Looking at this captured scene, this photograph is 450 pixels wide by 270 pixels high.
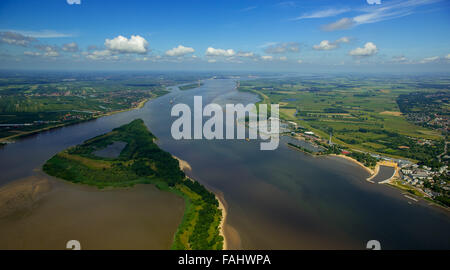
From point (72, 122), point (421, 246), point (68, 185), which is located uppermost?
point (72, 122)

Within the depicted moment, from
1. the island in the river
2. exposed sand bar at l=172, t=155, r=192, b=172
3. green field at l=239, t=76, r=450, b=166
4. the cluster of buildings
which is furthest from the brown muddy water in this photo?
green field at l=239, t=76, r=450, b=166

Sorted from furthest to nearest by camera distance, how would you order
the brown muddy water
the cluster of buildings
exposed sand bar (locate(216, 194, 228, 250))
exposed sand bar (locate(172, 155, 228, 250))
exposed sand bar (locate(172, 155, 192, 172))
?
exposed sand bar (locate(172, 155, 192, 172))
the cluster of buildings
exposed sand bar (locate(172, 155, 228, 250))
exposed sand bar (locate(216, 194, 228, 250))
the brown muddy water

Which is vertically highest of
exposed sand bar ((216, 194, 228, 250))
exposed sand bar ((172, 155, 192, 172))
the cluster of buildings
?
exposed sand bar ((172, 155, 192, 172))

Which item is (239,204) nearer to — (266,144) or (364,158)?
(266,144)

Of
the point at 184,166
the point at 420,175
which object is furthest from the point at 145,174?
the point at 420,175

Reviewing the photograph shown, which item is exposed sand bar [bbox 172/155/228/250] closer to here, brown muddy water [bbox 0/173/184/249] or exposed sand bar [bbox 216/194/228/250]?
exposed sand bar [bbox 216/194/228/250]

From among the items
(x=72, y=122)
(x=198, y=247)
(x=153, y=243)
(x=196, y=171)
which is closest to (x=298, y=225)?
(x=198, y=247)
